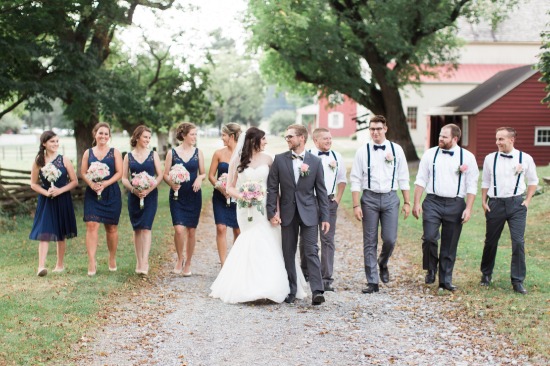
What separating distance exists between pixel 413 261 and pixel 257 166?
4.41m

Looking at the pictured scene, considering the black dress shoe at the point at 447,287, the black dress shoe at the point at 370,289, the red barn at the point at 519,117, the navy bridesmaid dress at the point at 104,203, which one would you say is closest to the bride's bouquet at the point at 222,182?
the navy bridesmaid dress at the point at 104,203

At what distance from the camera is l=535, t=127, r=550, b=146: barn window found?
36156 mm

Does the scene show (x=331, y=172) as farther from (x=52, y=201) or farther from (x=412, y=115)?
(x=412, y=115)

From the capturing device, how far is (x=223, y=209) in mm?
10812

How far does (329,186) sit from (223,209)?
1614 millimetres

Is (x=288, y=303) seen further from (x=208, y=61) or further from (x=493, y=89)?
(x=493, y=89)

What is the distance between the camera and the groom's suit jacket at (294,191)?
9000mm

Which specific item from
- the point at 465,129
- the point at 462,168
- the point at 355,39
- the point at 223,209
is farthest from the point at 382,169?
the point at 465,129

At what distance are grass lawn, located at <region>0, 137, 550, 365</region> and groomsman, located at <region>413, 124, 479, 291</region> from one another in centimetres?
65

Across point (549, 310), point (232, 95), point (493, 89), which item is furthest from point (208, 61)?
point (232, 95)

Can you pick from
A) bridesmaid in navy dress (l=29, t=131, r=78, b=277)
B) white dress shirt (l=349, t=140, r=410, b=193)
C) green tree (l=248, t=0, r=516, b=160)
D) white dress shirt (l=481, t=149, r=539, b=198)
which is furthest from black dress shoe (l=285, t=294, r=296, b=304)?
green tree (l=248, t=0, r=516, b=160)

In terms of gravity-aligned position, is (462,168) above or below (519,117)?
below

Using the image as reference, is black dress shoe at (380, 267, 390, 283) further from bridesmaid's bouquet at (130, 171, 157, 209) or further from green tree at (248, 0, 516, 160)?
green tree at (248, 0, 516, 160)

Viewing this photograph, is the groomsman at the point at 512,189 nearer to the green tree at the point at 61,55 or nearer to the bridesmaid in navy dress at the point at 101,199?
the bridesmaid in navy dress at the point at 101,199
